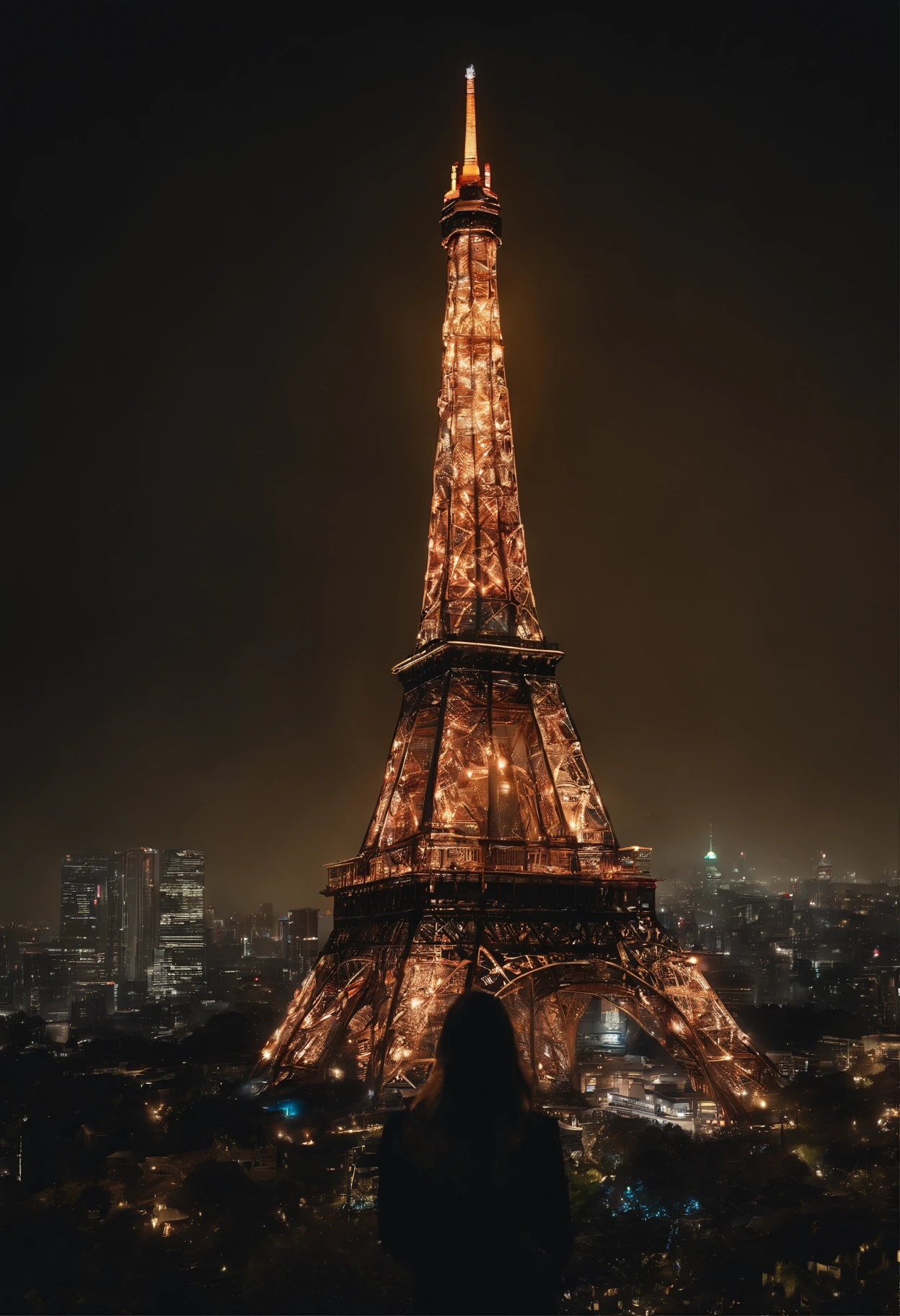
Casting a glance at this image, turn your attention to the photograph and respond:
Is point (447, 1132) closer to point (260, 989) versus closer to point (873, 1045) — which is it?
point (873, 1045)

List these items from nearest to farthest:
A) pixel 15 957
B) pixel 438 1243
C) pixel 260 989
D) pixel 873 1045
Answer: pixel 438 1243
pixel 873 1045
pixel 260 989
pixel 15 957

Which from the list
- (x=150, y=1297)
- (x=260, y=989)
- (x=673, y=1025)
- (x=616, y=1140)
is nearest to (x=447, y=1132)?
(x=150, y=1297)

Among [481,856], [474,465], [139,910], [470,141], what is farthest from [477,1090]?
→ [139,910]

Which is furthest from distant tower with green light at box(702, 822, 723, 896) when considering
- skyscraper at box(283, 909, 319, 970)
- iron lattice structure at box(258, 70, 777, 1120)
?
iron lattice structure at box(258, 70, 777, 1120)

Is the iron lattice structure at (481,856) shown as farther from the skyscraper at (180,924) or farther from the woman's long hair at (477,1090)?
the skyscraper at (180,924)

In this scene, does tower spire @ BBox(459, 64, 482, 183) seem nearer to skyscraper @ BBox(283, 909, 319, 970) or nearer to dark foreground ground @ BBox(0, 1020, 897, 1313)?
dark foreground ground @ BBox(0, 1020, 897, 1313)

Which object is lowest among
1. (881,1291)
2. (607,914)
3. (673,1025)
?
(881,1291)

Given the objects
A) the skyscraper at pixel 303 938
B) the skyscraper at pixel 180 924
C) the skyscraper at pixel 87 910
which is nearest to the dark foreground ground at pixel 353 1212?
the skyscraper at pixel 303 938
